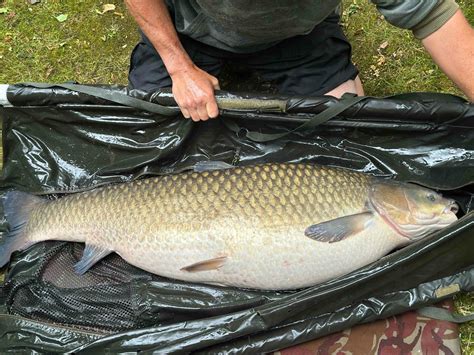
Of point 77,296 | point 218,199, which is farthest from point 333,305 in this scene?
point 77,296

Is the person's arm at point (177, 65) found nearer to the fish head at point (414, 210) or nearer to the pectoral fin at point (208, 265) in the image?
the pectoral fin at point (208, 265)

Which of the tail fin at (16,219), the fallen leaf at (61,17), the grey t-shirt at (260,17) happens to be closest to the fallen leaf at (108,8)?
the fallen leaf at (61,17)

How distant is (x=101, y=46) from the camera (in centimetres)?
292

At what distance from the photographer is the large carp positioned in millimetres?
1898

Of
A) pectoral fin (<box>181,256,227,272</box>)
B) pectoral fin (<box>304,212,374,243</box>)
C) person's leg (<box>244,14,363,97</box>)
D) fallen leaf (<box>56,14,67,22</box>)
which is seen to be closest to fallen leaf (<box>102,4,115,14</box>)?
fallen leaf (<box>56,14,67,22</box>)

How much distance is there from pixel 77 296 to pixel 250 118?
84cm

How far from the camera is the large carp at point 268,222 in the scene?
1.90 m

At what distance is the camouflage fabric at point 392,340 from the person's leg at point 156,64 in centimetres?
111

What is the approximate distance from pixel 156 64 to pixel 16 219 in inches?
30.7

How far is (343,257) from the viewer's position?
6.22 ft

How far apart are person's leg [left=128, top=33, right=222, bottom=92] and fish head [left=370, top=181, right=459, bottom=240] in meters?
0.87

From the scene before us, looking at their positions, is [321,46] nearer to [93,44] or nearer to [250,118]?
[250,118]

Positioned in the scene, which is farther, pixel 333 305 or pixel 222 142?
pixel 222 142

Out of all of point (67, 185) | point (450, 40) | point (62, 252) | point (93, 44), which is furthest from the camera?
point (93, 44)
